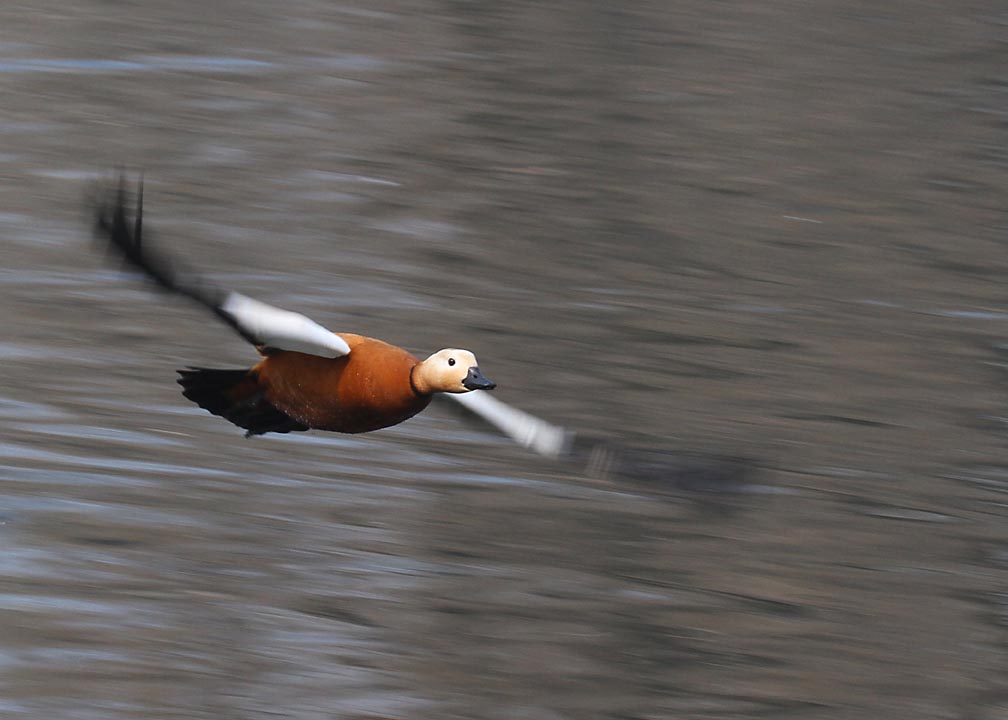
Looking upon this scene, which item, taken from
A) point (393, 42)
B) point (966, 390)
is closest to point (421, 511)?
point (966, 390)

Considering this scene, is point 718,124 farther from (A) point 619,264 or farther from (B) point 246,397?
(B) point 246,397

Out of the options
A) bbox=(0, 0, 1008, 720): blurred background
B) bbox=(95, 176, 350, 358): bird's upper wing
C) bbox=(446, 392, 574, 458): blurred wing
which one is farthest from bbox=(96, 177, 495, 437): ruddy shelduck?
bbox=(0, 0, 1008, 720): blurred background

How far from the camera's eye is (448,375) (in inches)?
233

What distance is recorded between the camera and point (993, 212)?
1256 centimetres

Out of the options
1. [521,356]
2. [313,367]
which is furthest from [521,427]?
[521,356]

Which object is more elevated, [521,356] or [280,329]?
[280,329]

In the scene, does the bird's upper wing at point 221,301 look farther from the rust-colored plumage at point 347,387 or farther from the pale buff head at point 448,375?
the pale buff head at point 448,375

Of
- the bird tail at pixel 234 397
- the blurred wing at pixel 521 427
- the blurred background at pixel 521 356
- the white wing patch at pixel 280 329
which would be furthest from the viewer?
the blurred background at pixel 521 356

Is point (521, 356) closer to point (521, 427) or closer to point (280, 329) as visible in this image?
point (521, 427)

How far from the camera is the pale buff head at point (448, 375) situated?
19.4 feet

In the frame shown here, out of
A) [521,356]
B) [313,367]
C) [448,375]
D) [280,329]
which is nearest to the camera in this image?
[448,375]

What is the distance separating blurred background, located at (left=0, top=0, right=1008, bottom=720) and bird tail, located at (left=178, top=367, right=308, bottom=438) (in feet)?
2.81

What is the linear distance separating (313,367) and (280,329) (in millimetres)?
199

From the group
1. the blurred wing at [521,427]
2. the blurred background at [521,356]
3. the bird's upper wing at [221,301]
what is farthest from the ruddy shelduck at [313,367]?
the blurred background at [521,356]
